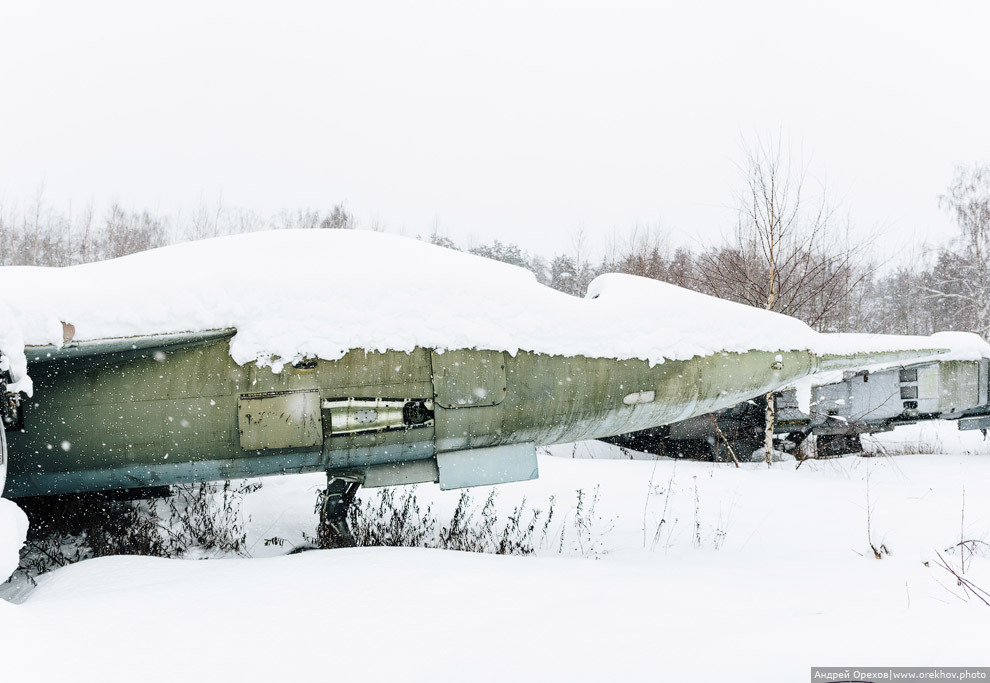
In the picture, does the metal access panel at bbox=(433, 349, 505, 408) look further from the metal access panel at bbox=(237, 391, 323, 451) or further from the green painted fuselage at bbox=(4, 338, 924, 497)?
the metal access panel at bbox=(237, 391, 323, 451)

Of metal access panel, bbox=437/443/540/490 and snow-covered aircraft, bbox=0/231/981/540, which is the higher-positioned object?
snow-covered aircraft, bbox=0/231/981/540

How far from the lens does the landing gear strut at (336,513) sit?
3887 millimetres

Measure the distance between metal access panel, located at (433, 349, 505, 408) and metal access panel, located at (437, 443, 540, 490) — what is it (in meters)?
0.43

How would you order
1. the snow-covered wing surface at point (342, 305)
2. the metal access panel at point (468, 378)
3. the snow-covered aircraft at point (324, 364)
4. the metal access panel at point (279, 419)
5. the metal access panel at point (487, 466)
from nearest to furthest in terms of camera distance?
the snow-covered wing surface at point (342, 305), the snow-covered aircraft at point (324, 364), the metal access panel at point (279, 419), the metal access panel at point (468, 378), the metal access panel at point (487, 466)

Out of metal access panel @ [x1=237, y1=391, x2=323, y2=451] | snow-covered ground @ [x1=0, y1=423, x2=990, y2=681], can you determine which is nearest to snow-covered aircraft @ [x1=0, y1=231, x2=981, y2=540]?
metal access panel @ [x1=237, y1=391, x2=323, y2=451]

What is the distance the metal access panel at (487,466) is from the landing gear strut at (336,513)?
71 cm

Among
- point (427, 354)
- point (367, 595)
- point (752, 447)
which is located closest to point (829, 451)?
point (752, 447)

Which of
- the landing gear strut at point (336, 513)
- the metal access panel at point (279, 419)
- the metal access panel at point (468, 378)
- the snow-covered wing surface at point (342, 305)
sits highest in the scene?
the snow-covered wing surface at point (342, 305)

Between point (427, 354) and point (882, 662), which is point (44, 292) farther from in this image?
point (882, 662)

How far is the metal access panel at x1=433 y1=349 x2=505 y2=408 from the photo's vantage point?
3.62 metres

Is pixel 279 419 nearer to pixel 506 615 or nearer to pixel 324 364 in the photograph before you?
pixel 324 364

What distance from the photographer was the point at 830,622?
6.65ft

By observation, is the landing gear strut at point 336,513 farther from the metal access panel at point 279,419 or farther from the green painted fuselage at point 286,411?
the metal access panel at point 279,419

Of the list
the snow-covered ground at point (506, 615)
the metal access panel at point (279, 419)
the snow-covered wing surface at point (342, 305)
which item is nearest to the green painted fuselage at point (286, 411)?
the metal access panel at point (279, 419)
